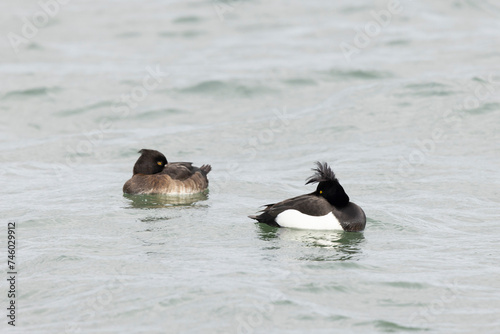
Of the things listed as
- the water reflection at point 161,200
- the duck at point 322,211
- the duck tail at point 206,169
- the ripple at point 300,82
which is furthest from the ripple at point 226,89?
the duck at point 322,211

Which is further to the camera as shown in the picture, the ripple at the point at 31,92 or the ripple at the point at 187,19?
the ripple at the point at 187,19

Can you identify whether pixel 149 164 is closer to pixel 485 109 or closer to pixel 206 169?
pixel 206 169

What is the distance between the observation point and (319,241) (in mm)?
12195

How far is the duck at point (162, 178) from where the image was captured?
15.9m

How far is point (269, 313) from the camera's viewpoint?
9289 mm

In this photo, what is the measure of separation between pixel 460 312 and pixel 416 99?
1431 cm

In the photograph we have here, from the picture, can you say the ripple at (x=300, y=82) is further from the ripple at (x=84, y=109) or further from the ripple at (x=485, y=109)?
the ripple at (x=84, y=109)

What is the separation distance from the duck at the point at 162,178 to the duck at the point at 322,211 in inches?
132

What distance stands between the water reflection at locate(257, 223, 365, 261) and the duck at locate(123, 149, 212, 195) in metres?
3.32

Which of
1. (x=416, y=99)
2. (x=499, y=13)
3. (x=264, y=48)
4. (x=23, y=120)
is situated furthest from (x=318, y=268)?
(x=499, y=13)

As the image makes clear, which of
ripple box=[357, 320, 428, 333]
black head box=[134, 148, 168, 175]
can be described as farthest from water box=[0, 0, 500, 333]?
black head box=[134, 148, 168, 175]

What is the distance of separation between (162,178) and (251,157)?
3.52 m

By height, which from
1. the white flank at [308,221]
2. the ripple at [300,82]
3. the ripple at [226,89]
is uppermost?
the ripple at [300,82]

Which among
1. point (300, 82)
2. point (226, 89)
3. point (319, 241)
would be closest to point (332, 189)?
point (319, 241)
